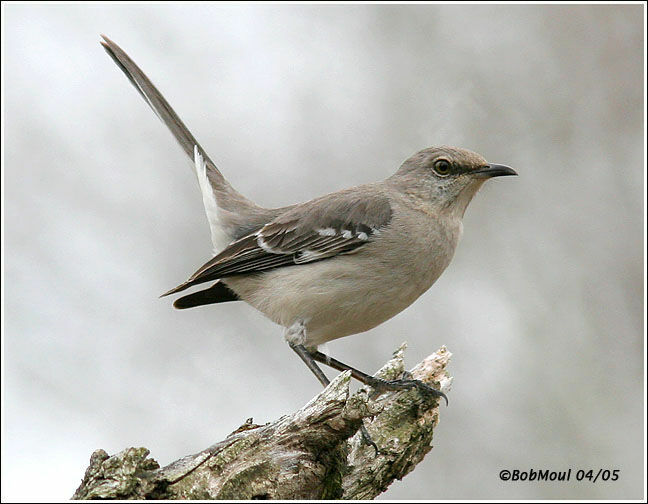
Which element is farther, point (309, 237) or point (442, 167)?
point (442, 167)

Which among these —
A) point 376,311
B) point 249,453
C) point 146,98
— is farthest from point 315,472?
point 146,98

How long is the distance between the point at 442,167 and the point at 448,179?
10 cm

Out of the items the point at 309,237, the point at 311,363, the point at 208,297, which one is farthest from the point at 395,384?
the point at 208,297

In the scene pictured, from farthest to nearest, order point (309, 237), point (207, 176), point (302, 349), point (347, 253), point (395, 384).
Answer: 1. point (207, 176)
2. point (309, 237)
3. point (302, 349)
4. point (347, 253)
5. point (395, 384)

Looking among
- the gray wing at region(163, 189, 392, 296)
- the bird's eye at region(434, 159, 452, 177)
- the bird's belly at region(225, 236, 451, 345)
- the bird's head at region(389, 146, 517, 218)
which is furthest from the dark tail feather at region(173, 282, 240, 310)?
the bird's eye at region(434, 159, 452, 177)

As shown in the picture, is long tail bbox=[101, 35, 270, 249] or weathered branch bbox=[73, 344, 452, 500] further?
long tail bbox=[101, 35, 270, 249]

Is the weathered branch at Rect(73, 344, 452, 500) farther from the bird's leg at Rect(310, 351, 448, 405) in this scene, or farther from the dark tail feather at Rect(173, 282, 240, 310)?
the dark tail feather at Rect(173, 282, 240, 310)

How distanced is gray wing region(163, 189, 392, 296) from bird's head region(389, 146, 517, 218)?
31 centimetres

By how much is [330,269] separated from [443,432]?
282 centimetres

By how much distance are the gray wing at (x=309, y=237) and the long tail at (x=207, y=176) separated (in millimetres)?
405

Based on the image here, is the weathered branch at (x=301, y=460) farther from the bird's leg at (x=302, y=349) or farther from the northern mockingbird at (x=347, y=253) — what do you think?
the bird's leg at (x=302, y=349)

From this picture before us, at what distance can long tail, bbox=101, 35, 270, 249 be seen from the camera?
247 inches

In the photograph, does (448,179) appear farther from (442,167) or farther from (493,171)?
(493,171)

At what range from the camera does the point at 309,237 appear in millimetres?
5664
